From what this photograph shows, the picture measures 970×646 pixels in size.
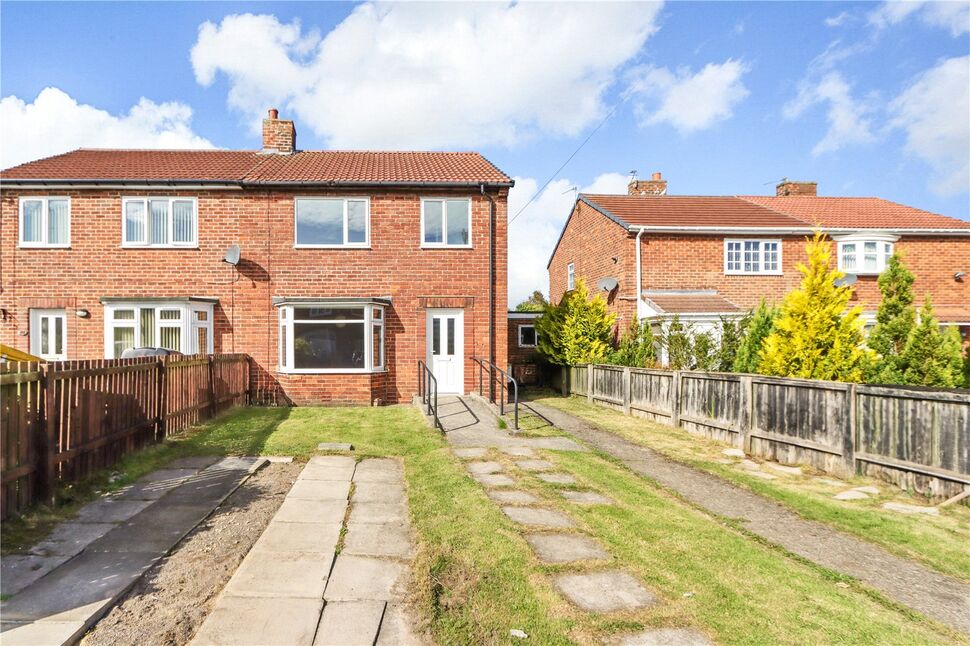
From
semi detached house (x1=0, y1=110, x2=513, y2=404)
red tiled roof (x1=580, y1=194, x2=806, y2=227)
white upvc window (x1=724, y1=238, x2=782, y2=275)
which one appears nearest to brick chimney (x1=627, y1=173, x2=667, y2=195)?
red tiled roof (x1=580, y1=194, x2=806, y2=227)

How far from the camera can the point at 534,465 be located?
25.4ft

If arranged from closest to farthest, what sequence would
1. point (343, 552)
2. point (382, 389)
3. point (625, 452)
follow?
point (343, 552) < point (625, 452) < point (382, 389)

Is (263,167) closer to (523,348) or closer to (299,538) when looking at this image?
(523,348)

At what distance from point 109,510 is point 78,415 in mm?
1322

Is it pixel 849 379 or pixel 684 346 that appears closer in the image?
pixel 849 379

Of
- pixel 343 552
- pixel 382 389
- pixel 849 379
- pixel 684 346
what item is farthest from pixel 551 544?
pixel 684 346

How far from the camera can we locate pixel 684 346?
15.1 metres

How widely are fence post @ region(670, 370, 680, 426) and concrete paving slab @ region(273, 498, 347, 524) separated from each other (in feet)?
27.0

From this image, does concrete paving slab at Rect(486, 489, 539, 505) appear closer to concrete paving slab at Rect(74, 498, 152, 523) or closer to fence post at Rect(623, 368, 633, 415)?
concrete paving slab at Rect(74, 498, 152, 523)

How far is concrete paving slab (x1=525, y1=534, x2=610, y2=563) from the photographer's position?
4.40m

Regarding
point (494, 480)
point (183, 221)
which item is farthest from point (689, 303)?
point (183, 221)

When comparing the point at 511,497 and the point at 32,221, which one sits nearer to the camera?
the point at 511,497

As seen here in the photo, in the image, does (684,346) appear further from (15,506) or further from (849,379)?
(15,506)

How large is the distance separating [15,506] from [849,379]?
39.0ft
